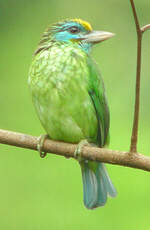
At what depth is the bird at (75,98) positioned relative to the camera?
3.71m

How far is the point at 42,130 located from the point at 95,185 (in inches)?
34.9

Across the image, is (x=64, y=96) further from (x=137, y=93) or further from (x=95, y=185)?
(x=137, y=93)

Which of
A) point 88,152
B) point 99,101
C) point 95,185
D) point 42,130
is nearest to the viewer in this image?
point 88,152

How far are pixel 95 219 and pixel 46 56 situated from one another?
3.97 ft

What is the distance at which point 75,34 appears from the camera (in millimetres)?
4121

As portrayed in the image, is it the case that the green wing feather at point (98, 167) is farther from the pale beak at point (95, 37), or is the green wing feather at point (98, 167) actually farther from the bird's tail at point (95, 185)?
the pale beak at point (95, 37)

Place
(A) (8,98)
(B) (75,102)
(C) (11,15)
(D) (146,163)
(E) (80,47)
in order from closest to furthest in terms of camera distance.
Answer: (D) (146,163), (B) (75,102), (E) (80,47), (A) (8,98), (C) (11,15)

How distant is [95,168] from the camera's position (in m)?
4.07

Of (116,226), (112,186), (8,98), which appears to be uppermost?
(8,98)

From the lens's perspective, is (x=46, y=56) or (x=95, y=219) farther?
(x=95, y=219)

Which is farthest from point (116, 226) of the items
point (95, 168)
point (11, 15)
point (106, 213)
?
point (11, 15)

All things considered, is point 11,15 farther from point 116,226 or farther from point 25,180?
point 116,226

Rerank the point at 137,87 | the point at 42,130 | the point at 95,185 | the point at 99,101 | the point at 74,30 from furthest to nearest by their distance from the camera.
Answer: the point at 42,130
the point at 74,30
the point at 95,185
the point at 99,101
the point at 137,87

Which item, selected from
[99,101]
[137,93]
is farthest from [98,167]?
[137,93]
